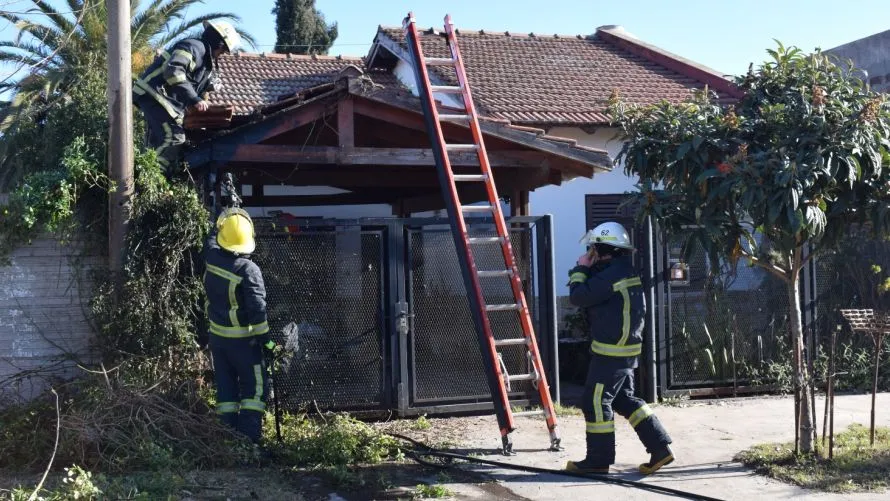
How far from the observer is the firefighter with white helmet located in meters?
6.68

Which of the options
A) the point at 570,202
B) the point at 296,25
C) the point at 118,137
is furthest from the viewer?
the point at 296,25

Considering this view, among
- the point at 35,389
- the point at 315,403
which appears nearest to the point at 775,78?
the point at 315,403

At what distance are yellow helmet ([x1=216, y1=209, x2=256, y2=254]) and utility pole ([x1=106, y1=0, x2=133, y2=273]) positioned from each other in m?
0.81

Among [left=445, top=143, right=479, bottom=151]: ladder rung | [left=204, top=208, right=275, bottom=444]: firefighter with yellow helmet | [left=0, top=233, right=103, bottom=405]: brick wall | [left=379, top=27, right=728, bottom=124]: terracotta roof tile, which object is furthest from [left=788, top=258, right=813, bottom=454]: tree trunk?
[left=379, top=27, right=728, bottom=124]: terracotta roof tile

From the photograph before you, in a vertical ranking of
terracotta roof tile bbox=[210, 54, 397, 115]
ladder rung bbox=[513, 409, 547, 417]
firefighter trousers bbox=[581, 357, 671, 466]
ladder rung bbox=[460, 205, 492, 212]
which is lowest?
ladder rung bbox=[513, 409, 547, 417]

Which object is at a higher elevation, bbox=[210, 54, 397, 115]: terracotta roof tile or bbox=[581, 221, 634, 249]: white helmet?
bbox=[210, 54, 397, 115]: terracotta roof tile

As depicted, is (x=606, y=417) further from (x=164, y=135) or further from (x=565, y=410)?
(x=164, y=135)

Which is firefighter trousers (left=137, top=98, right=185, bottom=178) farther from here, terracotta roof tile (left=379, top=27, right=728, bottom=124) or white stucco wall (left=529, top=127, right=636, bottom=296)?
white stucco wall (left=529, top=127, right=636, bottom=296)

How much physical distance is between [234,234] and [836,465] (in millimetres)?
4988

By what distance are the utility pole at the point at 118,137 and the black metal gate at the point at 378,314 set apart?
1.29m

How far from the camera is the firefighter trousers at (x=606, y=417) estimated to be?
21.9ft

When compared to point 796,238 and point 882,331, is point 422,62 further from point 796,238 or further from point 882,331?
point 882,331

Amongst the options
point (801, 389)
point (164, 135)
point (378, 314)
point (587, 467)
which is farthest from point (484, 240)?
point (164, 135)

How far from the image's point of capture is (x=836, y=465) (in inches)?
266
